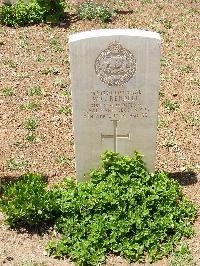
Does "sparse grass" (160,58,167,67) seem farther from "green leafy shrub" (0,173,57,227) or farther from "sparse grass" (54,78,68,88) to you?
"green leafy shrub" (0,173,57,227)

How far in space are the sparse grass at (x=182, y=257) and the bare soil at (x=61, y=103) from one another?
0.28 ft

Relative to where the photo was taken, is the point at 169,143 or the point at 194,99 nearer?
the point at 169,143

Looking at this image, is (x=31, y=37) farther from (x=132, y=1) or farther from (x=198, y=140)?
(x=198, y=140)

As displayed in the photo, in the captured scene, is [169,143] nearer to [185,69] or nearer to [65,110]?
[65,110]

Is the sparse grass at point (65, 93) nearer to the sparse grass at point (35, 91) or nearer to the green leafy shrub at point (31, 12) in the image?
the sparse grass at point (35, 91)

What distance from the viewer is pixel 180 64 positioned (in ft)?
32.2

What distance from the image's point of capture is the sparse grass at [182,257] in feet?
18.3

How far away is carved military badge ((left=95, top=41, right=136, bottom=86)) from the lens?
5.52 m

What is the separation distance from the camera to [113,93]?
5.82 meters

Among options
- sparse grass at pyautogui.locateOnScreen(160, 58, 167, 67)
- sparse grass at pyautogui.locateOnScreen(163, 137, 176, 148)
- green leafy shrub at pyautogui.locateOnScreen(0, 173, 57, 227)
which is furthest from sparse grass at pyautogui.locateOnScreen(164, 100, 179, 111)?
green leafy shrub at pyautogui.locateOnScreen(0, 173, 57, 227)

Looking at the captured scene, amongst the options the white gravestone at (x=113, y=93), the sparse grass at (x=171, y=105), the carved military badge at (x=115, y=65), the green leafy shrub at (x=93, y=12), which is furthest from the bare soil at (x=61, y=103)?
the carved military badge at (x=115, y=65)

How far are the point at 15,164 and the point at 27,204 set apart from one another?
57.4 inches

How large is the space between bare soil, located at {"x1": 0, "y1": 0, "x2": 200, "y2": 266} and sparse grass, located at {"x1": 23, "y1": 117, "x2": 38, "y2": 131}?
65 millimetres

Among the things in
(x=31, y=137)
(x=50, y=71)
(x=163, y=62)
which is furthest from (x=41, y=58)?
(x=31, y=137)
